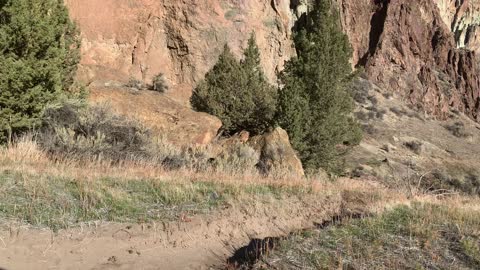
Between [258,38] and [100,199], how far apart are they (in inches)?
1377

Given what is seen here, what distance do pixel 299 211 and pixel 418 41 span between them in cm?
6582

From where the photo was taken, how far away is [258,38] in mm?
41219

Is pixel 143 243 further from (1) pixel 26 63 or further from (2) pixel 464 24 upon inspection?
(2) pixel 464 24

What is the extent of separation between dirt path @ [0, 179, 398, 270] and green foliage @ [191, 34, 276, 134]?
15.8 metres

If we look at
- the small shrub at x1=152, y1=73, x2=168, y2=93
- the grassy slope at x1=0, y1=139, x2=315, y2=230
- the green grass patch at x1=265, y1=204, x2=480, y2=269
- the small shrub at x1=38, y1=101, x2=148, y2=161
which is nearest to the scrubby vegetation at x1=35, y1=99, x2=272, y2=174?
the small shrub at x1=38, y1=101, x2=148, y2=161

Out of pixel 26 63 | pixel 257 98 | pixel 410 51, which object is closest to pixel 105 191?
pixel 26 63

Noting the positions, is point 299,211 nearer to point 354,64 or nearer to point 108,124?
point 108,124

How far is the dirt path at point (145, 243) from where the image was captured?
6.22 meters

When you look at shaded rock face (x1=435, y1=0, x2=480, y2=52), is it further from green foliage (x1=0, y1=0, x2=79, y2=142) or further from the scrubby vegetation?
green foliage (x1=0, y1=0, x2=79, y2=142)

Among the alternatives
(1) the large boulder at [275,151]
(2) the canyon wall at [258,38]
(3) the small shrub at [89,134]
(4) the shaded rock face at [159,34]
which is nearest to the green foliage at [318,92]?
(1) the large boulder at [275,151]

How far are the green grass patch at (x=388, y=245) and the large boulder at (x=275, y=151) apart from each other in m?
9.25

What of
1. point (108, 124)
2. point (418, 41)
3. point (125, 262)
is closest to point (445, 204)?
point (125, 262)

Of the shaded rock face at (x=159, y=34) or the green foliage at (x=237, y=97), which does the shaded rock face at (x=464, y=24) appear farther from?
the green foliage at (x=237, y=97)

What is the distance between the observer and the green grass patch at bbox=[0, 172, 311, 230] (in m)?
7.04
